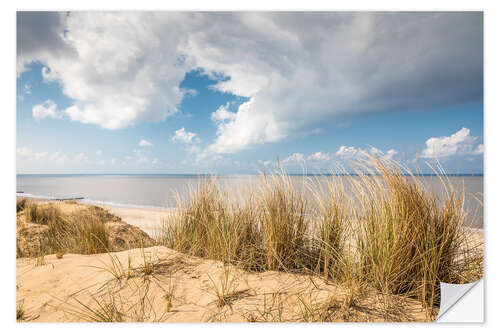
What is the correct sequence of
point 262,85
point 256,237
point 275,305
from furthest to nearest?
point 262,85 < point 256,237 < point 275,305

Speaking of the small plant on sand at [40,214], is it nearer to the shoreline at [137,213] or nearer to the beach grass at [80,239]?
the shoreline at [137,213]

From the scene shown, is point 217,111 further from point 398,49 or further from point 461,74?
point 461,74

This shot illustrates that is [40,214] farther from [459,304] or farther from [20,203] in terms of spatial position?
[459,304]

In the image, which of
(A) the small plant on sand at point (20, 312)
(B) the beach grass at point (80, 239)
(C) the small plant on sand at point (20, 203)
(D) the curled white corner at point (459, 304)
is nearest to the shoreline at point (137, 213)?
(C) the small plant on sand at point (20, 203)

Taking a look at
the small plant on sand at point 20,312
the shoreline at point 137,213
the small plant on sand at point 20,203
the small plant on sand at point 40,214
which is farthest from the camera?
the shoreline at point 137,213

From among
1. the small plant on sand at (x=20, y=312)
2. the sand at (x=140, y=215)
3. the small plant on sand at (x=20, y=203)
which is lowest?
the sand at (x=140, y=215)

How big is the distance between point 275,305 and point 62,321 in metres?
1.47

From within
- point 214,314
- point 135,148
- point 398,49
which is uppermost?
point 398,49

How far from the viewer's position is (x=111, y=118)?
2.88m

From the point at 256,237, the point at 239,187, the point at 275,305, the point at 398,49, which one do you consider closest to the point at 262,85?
the point at 239,187

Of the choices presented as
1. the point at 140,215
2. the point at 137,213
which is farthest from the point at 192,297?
the point at 137,213

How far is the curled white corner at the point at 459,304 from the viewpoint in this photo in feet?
5.81

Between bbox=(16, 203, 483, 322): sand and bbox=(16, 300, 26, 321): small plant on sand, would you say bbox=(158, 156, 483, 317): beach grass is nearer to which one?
bbox=(16, 203, 483, 322): sand

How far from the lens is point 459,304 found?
6.12ft
